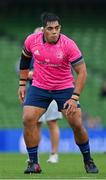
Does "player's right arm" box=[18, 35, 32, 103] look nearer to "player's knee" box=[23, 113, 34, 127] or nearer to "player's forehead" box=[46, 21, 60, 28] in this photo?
"player's knee" box=[23, 113, 34, 127]

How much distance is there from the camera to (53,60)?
32.5 feet

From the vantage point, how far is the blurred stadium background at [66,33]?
23.1m

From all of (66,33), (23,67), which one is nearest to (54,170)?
(23,67)

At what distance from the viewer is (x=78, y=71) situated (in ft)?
32.4

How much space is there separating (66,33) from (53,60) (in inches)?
665

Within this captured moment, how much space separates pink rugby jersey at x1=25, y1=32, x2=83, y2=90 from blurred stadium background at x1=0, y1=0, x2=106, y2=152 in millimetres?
11565

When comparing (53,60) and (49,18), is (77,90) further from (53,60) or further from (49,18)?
(49,18)

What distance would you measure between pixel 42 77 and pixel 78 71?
0.55m

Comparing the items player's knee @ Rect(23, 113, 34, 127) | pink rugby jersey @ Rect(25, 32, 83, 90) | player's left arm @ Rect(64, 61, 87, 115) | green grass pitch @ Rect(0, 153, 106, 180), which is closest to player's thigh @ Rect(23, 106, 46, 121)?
player's knee @ Rect(23, 113, 34, 127)

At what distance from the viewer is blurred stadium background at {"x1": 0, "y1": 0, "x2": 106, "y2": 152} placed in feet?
75.8

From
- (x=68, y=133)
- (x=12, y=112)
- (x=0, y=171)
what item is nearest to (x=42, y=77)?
(x=0, y=171)

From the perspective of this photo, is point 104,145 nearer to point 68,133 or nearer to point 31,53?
point 68,133

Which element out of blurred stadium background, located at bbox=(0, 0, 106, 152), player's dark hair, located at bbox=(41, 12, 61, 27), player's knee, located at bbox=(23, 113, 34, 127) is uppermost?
player's dark hair, located at bbox=(41, 12, 61, 27)

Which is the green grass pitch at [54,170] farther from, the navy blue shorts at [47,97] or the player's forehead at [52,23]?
the player's forehead at [52,23]
